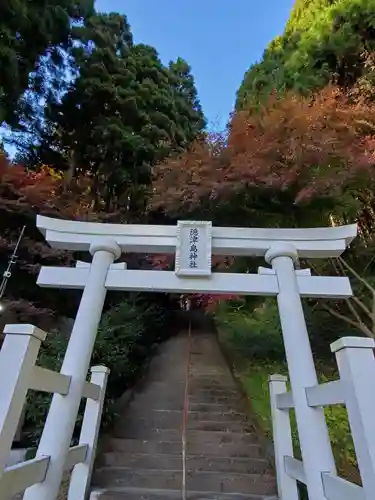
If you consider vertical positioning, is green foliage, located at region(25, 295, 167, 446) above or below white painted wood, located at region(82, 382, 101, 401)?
above

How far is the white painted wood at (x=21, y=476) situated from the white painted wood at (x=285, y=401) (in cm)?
167

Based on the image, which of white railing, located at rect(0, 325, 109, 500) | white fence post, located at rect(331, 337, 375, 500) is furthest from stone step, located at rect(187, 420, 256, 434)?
white fence post, located at rect(331, 337, 375, 500)

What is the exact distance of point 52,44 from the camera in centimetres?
834

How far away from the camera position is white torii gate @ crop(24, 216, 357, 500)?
2133 mm

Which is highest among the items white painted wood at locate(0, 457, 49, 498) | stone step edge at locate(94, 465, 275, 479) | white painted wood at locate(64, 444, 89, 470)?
white painted wood at locate(64, 444, 89, 470)

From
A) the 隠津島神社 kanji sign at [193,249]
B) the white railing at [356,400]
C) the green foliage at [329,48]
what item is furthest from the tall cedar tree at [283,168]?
the white railing at [356,400]

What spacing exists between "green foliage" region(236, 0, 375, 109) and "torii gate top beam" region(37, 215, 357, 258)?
11.0ft

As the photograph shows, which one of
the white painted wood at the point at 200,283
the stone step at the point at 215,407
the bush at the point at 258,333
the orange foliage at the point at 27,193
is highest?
the orange foliage at the point at 27,193

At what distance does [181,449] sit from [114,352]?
1702 millimetres

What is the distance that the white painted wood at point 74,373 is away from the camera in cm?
204

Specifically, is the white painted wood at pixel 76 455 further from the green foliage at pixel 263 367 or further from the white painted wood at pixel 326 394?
the green foliage at pixel 263 367

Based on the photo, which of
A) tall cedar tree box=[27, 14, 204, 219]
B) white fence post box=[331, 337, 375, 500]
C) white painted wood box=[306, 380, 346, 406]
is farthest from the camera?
tall cedar tree box=[27, 14, 204, 219]

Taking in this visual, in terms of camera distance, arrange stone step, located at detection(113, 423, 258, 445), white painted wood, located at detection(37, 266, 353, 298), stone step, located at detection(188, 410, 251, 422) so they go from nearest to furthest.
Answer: white painted wood, located at detection(37, 266, 353, 298)
stone step, located at detection(113, 423, 258, 445)
stone step, located at detection(188, 410, 251, 422)

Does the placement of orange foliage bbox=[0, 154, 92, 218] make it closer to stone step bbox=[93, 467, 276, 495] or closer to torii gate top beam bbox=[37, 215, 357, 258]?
torii gate top beam bbox=[37, 215, 357, 258]
